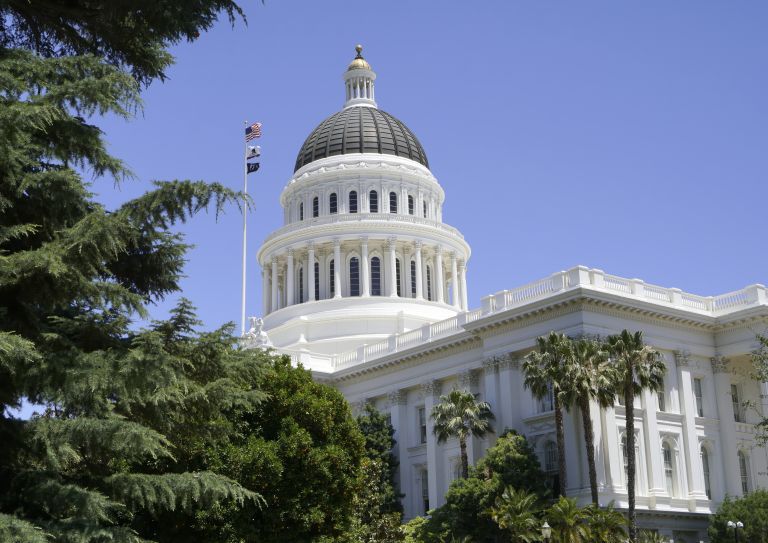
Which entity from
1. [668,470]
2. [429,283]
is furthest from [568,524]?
[429,283]

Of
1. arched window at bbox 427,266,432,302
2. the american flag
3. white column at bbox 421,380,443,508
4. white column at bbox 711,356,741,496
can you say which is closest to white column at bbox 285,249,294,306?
arched window at bbox 427,266,432,302

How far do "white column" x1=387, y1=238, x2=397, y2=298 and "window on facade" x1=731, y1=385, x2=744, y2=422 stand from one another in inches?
1100

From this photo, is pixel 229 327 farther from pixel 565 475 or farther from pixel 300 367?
pixel 565 475

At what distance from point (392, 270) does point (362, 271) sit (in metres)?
2.30

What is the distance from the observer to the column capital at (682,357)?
54.3 m

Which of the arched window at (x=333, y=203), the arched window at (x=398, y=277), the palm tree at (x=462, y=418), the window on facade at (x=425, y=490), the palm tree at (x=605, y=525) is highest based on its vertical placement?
the arched window at (x=333, y=203)

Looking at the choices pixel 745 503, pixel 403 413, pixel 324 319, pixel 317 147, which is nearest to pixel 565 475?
pixel 745 503

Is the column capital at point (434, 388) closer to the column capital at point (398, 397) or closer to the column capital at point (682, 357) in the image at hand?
the column capital at point (398, 397)

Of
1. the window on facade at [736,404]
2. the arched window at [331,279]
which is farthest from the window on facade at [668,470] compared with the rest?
the arched window at [331,279]

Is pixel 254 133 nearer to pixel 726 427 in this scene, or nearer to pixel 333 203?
pixel 333 203

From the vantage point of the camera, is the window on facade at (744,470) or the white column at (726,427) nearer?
the white column at (726,427)

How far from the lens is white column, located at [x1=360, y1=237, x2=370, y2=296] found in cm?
7756

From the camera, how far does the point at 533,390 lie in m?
46.9

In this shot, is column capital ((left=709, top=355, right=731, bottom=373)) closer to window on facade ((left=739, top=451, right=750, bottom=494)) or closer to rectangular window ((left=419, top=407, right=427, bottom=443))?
window on facade ((left=739, top=451, right=750, bottom=494))
